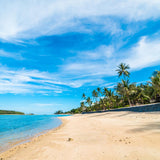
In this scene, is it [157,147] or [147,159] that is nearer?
[147,159]

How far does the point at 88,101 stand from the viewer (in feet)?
305

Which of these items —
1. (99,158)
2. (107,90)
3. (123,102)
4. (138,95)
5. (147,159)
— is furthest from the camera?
(107,90)

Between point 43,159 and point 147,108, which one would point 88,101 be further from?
point 43,159

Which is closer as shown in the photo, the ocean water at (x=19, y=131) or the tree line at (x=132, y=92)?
the ocean water at (x=19, y=131)

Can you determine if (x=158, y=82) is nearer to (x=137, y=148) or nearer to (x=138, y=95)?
(x=138, y=95)

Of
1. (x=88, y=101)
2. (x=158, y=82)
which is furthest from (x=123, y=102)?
(x=88, y=101)

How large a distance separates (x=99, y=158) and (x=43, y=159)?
237 centimetres

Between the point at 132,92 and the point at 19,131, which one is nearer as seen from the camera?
the point at 19,131

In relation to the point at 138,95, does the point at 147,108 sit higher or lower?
lower

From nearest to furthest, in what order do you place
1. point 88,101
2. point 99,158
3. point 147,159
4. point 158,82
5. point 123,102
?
point 147,159
point 99,158
point 158,82
point 123,102
point 88,101

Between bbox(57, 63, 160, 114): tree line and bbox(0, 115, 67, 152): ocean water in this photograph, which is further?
bbox(57, 63, 160, 114): tree line

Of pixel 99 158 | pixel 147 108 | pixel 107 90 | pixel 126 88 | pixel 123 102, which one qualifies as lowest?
pixel 99 158

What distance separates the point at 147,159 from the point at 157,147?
1.13 m

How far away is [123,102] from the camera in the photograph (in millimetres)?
58375
